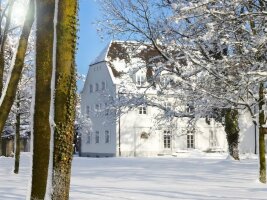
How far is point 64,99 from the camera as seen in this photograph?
544 centimetres

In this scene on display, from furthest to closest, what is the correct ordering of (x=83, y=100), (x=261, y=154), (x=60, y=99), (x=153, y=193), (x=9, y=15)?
(x=83, y=100)
(x=261, y=154)
(x=153, y=193)
(x=9, y=15)
(x=60, y=99)

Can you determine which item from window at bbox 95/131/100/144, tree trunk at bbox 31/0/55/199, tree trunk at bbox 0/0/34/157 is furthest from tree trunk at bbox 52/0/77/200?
window at bbox 95/131/100/144

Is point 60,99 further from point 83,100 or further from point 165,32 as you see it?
point 83,100

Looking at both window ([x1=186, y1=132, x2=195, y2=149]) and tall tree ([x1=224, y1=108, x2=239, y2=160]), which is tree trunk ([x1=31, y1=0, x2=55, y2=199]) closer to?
tall tree ([x1=224, y1=108, x2=239, y2=160])

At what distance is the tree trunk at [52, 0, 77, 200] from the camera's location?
17.7ft

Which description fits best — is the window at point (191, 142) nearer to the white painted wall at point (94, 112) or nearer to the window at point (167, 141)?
the window at point (167, 141)

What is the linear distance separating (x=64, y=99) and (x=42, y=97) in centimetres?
58

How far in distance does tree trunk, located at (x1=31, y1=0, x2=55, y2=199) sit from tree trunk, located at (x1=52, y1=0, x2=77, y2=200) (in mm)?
323

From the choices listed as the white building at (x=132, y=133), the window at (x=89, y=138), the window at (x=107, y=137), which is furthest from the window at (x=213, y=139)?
the window at (x=89, y=138)

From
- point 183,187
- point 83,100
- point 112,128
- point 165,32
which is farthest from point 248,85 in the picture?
point 83,100

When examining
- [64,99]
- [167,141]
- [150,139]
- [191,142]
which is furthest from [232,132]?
[64,99]

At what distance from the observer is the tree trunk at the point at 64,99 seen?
5391 mm

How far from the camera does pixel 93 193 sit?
12039 millimetres

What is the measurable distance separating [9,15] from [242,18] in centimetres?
578
